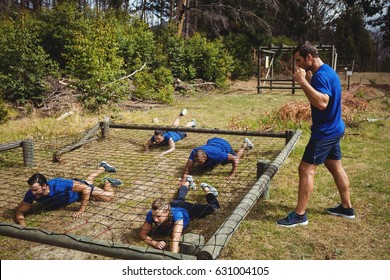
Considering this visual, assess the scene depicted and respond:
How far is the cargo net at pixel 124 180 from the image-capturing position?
3.36 meters

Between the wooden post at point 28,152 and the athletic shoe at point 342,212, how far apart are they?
14.2 feet

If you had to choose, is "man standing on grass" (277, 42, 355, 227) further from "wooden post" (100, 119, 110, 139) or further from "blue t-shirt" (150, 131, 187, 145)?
"wooden post" (100, 119, 110, 139)

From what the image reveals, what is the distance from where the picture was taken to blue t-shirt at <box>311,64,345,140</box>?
275cm

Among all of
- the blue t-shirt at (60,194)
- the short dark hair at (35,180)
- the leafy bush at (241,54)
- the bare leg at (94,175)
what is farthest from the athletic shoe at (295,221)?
the leafy bush at (241,54)

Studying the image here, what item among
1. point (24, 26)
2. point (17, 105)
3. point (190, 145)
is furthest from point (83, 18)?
point (190, 145)

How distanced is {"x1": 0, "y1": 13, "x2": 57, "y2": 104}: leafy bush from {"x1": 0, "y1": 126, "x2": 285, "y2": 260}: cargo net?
3802 mm

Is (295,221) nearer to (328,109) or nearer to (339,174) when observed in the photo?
(339,174)

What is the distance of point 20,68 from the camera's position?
9562mm

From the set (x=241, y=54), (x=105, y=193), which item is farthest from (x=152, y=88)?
(x=241, y=54)

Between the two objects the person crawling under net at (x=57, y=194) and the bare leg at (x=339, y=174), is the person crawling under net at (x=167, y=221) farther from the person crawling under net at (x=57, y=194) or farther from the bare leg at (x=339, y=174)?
the bare leg at (x=339, y=174)

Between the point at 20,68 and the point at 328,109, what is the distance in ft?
30.3

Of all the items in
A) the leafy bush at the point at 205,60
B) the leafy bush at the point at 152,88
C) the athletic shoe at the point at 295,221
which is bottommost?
the athletic shoe at the point at 295,221

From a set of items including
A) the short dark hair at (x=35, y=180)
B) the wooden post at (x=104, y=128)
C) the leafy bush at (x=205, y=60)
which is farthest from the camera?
the leafy bush at (x=205, y=60)

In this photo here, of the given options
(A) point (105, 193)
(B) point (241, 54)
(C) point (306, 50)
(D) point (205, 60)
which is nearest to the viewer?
(C) point (306, 50)
